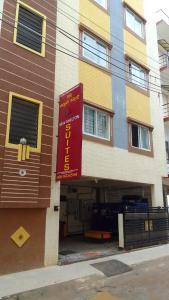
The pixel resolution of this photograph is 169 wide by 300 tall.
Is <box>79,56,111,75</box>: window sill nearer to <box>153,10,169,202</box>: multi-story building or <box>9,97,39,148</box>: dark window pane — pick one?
<box>9,97,39,148</box>: dark window pane

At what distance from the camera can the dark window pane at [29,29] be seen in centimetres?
976

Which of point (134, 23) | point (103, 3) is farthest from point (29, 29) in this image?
point (134, 23)

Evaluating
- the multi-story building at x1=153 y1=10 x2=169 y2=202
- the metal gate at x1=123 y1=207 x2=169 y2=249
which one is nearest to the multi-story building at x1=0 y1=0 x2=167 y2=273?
the metal gate at x1=123 y1=207 x2=169 y2=249

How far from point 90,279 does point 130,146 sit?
6832mm

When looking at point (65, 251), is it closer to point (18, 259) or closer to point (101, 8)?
point (18, 259)

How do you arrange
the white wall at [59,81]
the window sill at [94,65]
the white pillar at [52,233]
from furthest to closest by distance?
the window sill at [94,65] → the white wall at [59,81] → the white pillar at [52,233]

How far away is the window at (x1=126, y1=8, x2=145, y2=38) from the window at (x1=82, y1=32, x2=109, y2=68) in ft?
10.7

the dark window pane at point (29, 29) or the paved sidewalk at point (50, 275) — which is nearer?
the paved sidewalk at point (50, 275)

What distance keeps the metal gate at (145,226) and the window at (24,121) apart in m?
5.12

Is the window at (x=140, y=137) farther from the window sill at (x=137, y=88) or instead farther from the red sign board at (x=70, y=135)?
the red sign board at (x=70, y=135)

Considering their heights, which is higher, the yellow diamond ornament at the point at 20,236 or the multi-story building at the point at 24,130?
the multi-story building at the point at 24,130

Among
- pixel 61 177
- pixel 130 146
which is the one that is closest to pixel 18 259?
pixel 61 177

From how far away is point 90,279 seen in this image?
25.8ft

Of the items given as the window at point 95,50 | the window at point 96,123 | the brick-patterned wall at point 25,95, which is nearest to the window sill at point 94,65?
the window at point 95,50
